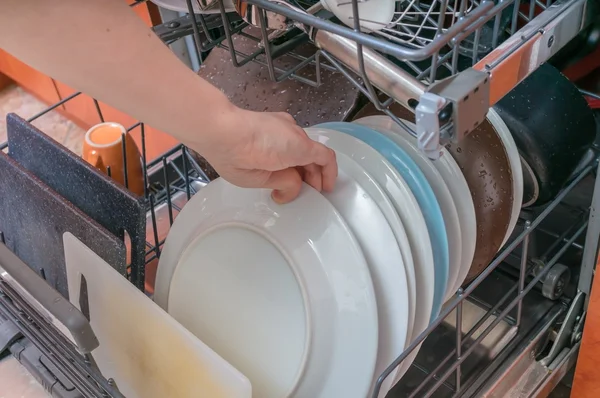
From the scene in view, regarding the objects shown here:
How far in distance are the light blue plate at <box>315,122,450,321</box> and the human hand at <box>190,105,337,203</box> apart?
9cm

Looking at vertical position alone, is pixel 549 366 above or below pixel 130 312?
below

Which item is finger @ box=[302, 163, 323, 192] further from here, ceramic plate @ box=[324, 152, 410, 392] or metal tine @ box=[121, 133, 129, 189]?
metal tine @ box=[121, 133, 129, 189]

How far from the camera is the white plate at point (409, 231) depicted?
538 millimetres

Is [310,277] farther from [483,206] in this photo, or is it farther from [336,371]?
[483,206]

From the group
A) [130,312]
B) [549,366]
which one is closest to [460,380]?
[549,366]

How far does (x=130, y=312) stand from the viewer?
1.92ft

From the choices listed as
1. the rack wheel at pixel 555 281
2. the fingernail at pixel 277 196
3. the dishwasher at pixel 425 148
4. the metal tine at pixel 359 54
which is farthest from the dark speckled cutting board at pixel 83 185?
the rack wheel at pixel 555 281

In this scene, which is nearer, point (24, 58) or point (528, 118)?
point (24, 58)

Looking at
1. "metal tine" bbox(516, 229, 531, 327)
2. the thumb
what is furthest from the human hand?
"metal tine" bbox(516, 229, 531, 327)

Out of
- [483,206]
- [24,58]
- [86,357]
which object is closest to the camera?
[24,58]

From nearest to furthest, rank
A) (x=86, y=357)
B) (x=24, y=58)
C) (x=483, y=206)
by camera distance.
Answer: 1. (x=24, y=58)
2. (x=86, y=357)
3. (x=483, y=206)

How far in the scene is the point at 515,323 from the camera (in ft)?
2.48

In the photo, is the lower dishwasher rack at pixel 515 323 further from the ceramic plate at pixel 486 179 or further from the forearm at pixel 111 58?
the forearm at pixel 111 58

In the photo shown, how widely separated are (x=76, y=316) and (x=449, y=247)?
1.06 ft
